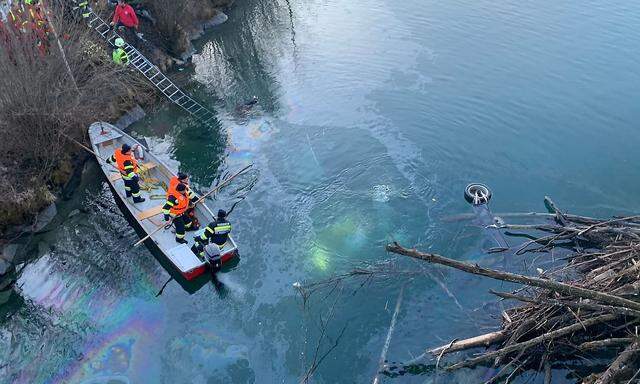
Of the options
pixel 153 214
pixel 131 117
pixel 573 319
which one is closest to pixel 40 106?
pixel 153 214

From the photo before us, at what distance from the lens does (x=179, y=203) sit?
16578 millimetres

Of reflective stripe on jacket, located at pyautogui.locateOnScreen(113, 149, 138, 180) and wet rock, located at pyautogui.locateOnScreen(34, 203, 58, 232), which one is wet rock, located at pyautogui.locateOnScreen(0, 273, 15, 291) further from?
reflective stripe on jacket, located at pyautogui.locateOnScreen(113, 149, 138, 180)

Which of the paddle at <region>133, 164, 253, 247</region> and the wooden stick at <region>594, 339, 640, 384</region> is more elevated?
the paddle at <region>133, 164, 253, 247</region>

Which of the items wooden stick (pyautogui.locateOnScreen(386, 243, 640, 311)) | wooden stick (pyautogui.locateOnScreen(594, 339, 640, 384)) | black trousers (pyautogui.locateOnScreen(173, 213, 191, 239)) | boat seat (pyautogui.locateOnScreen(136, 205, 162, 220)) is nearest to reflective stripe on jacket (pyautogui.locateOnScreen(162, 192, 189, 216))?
black trousers (pyautogui.locateOnScreen(173, 213, 191, 239))

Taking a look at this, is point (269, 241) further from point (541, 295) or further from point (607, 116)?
point (607, 116)

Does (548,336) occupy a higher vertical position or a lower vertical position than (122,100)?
lower

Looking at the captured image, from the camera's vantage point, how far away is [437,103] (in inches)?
998

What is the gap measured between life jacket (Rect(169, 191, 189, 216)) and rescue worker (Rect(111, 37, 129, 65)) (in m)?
11.7

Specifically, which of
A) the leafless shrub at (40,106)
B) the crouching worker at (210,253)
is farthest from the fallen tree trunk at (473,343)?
the leafless shrub at (40,106)

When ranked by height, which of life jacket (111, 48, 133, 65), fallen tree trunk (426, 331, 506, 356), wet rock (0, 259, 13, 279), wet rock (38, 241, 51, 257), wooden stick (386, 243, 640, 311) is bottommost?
fallen tree trunk (426, 331, 506, 356)

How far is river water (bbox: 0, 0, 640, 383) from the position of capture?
14.6 metres

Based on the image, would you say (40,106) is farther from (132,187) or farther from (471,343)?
(471,343)

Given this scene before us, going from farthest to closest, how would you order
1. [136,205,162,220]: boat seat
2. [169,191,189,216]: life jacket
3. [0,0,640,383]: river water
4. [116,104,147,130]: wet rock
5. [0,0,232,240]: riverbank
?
[116,104,147,130]: wet rock → [0,0,232,240]: riverbank → [136,205,162,220]: boat seat → [169,191,189,216]: life jacket → [0,0,640,383]: river water

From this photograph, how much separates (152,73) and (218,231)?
1484cm
